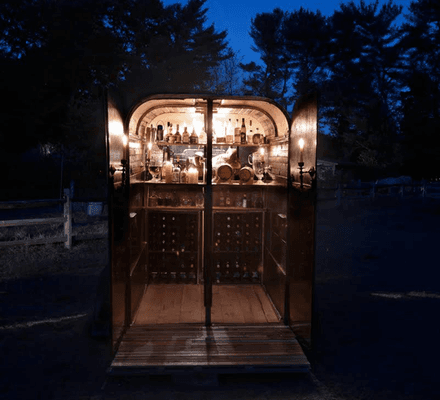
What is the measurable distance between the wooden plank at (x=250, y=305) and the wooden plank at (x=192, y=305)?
1.79ft

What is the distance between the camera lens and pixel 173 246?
6.31 m

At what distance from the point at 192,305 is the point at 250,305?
778 millimetres

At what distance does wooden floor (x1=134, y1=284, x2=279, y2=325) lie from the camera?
5102 mm

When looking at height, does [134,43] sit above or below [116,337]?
above

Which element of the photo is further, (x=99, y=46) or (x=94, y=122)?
(x=94, y=122)

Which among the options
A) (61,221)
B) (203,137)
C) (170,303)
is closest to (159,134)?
(203,137)

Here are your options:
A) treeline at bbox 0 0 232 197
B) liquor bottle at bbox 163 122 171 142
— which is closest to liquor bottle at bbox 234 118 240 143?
liquor bottle at bbox 163 122 171 142

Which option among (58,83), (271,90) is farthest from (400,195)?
(58,83)

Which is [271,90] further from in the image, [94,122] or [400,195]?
[94,122]

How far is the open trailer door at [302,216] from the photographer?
4.00 m

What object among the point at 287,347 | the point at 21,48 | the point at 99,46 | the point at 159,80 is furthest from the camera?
the point at 21,48

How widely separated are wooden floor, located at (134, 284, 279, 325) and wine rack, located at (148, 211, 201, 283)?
18 centimetres

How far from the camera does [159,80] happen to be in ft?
36.0

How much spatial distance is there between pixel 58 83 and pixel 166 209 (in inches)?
369
